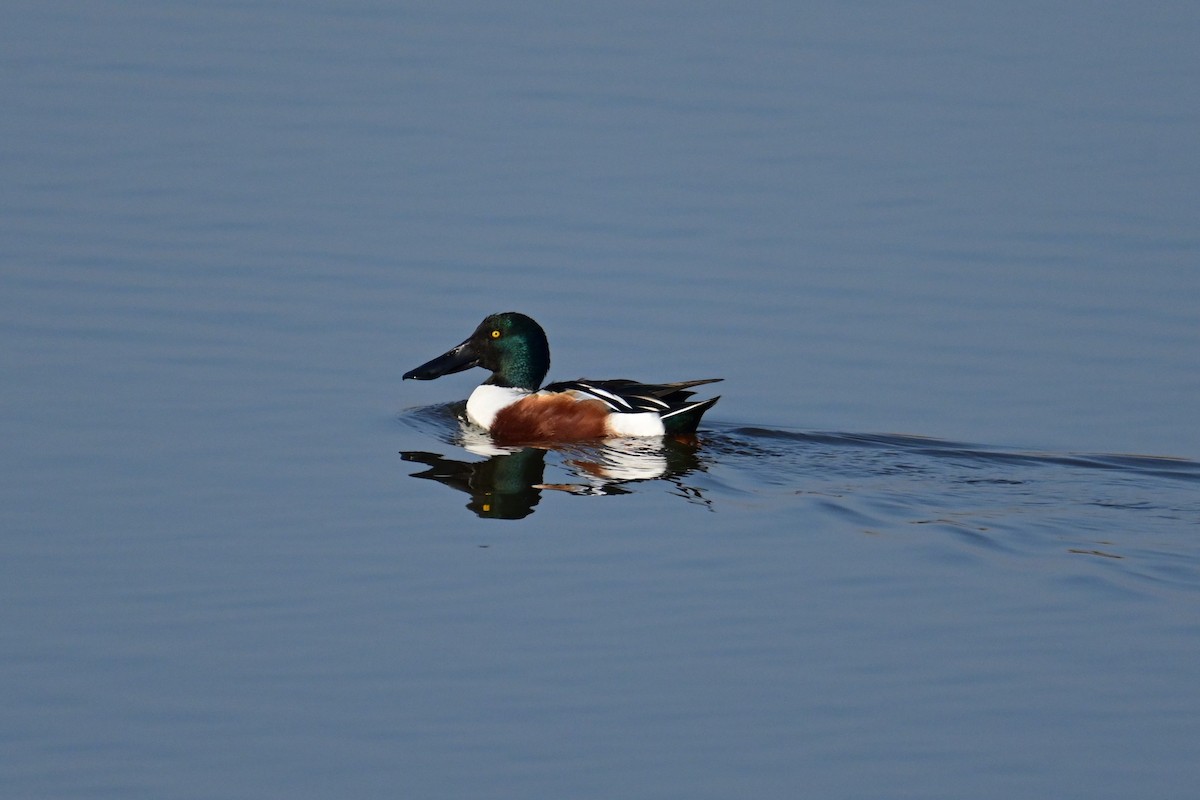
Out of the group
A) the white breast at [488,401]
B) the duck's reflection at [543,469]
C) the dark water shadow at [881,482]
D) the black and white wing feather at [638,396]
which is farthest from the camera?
the white breast at [488,401]

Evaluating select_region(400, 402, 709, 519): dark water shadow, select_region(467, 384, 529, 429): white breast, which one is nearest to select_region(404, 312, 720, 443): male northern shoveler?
select_region(467, 384, 529, 429): white breast

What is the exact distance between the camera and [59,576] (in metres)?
7.66

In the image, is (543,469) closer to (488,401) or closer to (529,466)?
(529,466)

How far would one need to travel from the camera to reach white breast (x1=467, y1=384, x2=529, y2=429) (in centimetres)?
1159

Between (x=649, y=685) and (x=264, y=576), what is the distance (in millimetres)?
2028

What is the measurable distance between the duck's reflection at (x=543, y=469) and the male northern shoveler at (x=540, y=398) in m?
0.13

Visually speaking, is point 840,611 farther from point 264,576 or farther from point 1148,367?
point 1148,367

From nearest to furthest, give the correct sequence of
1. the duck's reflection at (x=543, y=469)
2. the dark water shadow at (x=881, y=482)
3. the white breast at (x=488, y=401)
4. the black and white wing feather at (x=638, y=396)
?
the dark water shadow at (x=881, y=482)
the duck's reflection at (x=543, y=469)
the black and white wing feather at (x=638, y=396)
the white breast at (x=488, y=401)

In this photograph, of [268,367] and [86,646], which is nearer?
[86,646]

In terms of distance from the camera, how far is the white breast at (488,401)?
11.6 m

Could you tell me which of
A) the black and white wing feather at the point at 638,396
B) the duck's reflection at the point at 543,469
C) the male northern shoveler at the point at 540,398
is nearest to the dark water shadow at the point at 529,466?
the duck's reflection at the point at 543,469

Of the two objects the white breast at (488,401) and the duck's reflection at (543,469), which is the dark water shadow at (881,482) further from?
the white breast at (488,401)

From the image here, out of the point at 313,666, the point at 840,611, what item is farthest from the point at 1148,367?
the point at 313,666

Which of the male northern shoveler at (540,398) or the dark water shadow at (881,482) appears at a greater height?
the male northern shoveler at (540,398)
